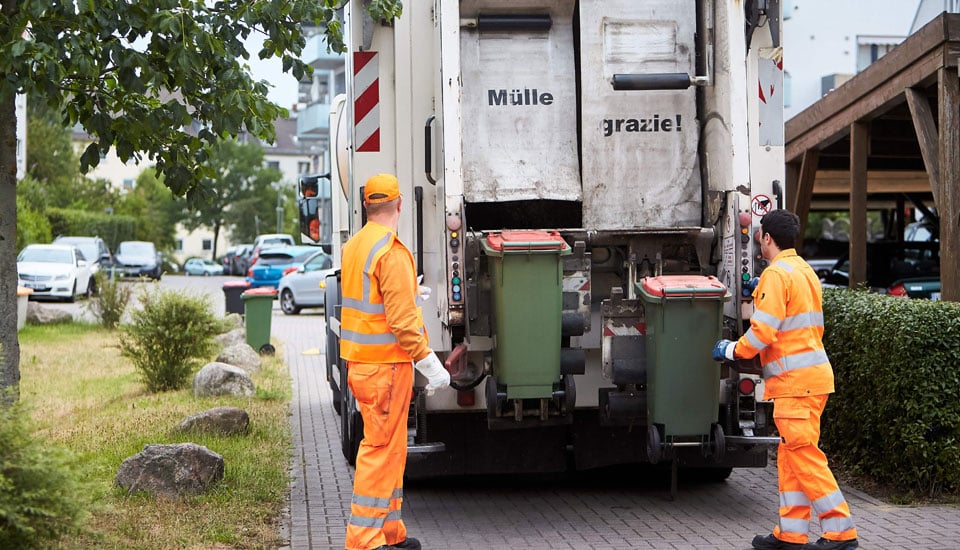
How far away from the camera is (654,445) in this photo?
5.96 meters

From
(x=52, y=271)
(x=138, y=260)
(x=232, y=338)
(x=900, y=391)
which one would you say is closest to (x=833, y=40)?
(x=52, y=271)

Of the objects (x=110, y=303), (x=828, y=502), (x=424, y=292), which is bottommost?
(x=828, y=502)

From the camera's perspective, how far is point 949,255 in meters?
9.76

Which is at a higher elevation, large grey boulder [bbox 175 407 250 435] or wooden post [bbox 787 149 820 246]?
wooden post [bbox 787 149 820 246]

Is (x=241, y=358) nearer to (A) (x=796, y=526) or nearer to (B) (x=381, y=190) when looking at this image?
(B) (x=381, y=190)

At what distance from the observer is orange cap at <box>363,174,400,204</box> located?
5.68 meters

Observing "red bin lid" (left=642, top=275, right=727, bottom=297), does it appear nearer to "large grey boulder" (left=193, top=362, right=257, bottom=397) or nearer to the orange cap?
the orange cap

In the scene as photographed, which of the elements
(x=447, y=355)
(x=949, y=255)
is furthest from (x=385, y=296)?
(x=949, y=255)

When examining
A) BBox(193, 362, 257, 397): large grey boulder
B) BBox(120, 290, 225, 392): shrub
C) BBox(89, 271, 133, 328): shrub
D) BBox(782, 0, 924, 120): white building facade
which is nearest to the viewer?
BBox(193, 362, 257, 397): large grey boulder

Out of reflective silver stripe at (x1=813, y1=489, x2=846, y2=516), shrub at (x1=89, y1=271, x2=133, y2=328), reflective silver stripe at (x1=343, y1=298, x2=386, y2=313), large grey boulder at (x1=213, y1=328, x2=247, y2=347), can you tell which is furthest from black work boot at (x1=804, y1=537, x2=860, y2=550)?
shrub at (x1=89, y1=271, x2=133, y2=328)

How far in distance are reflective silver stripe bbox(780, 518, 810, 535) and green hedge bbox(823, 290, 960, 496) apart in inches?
62.1

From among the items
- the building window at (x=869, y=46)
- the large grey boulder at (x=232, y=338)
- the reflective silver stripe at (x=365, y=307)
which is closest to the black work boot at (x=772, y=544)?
the reflective silver stripe at (x=365, y=307)

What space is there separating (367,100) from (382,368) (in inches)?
69.7

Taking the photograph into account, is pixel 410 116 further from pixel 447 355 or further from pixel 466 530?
pixel 466 530
